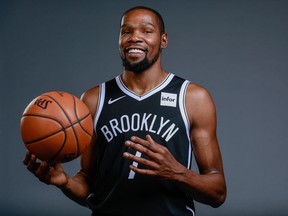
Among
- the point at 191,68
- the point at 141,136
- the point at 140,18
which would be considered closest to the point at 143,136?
the point at 141,136

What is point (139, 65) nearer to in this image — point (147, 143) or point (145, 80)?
point (145, 80)

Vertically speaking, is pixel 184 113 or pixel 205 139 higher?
pixel 184 113

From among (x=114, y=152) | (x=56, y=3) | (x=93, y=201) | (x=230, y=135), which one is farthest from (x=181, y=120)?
(x=56, y=3)

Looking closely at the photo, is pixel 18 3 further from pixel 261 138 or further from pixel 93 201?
pixel 93 201

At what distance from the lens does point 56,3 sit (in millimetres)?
5160

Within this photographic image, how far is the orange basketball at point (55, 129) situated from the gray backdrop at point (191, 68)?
2.96 metres

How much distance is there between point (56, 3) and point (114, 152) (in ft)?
10.2

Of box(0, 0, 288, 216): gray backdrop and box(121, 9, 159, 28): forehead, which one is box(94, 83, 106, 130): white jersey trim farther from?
box(0, 0, 288, 216): gray backdrop

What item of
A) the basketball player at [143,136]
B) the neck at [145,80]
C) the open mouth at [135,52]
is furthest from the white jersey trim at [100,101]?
the open mouth at [135,52]

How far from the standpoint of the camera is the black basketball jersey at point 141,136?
2.29m

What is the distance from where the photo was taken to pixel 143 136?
2344 millimetres

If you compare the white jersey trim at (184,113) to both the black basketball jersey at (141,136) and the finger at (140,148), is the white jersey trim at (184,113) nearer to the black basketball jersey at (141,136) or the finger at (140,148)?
the black basketball jersey at (141,136)

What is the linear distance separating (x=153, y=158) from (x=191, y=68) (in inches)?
125

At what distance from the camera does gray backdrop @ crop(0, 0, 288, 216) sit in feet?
16.5
